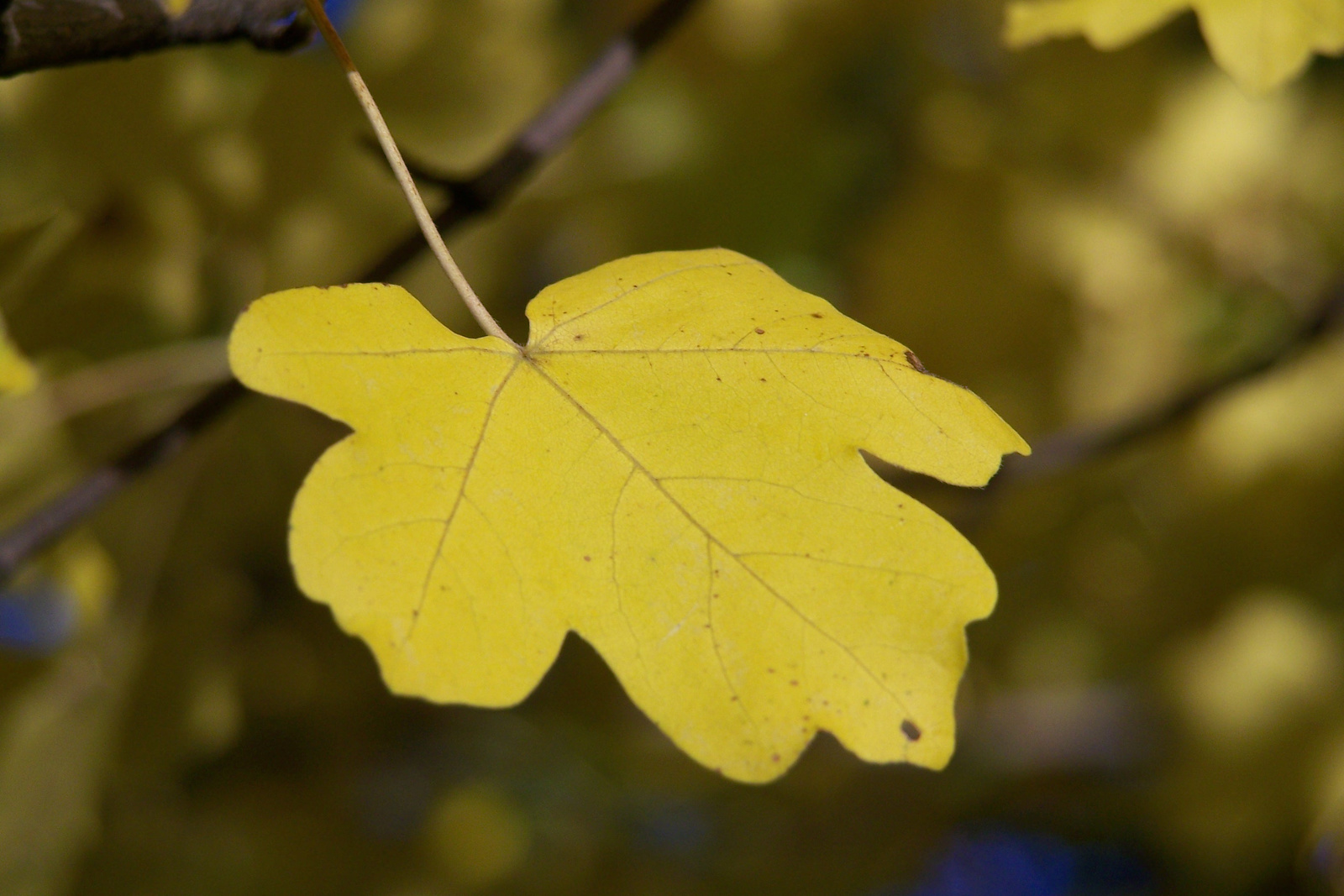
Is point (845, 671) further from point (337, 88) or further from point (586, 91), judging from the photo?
point (337, 88)

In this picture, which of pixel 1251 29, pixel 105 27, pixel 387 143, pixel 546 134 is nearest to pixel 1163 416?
pixel 1251 29

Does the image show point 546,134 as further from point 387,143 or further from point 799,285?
point 799,285

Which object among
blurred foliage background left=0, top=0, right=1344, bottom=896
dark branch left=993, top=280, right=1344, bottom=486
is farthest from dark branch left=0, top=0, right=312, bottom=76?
dark branch left=993, top=280, right=1344, bottom=486

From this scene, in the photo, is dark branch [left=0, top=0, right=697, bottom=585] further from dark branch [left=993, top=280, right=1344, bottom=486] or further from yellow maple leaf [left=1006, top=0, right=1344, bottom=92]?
dark branch [left=993, top=280, right=1344, bottom=486]

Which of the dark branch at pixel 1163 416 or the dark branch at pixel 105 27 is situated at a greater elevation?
the dark branch at pixel 105 27

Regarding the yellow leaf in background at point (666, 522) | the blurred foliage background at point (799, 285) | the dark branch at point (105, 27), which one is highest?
the dark branch at point (105, 27)

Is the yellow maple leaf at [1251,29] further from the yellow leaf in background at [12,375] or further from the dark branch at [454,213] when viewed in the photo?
the yellow leaf in background at [12,375]

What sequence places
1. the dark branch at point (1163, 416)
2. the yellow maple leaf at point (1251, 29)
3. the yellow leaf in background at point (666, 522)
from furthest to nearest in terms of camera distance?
1. the dark branch at point (1163, 416)
2. the yellow maple leaf at point (1251, 29)
3. the yellow leaf in background at point (666, 522)

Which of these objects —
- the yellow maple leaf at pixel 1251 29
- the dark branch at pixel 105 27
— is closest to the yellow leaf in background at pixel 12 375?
the dark branch at pixel 105 27
